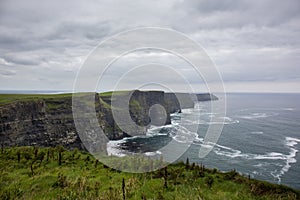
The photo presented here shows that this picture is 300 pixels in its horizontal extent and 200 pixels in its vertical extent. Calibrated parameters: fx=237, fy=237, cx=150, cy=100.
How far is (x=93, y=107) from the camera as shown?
89.8m

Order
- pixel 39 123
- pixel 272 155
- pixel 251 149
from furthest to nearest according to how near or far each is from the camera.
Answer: pixel 39 123
pixel 251 149
pixel 272 155

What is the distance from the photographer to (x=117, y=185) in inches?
514

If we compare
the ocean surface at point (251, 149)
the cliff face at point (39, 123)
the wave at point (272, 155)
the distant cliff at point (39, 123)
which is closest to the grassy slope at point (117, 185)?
the ocean surface at point (251, 149)

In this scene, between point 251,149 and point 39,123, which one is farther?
point 39,123

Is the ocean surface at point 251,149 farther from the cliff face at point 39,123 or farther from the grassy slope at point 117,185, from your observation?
the grassy slope at point 117,185

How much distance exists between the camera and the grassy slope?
1078 cm

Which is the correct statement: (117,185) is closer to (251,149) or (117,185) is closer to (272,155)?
(272,155)

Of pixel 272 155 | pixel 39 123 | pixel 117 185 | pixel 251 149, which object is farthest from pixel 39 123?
pixel 117 185

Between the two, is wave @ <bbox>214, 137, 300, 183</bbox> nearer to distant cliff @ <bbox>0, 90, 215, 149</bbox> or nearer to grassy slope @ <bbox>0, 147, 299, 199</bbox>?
distant cliff @ <bbox>0, 90, 215, 149</bbox>

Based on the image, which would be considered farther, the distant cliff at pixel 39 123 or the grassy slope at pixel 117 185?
the distant cliff at pixel 39 123

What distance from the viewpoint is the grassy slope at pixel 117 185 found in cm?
1078

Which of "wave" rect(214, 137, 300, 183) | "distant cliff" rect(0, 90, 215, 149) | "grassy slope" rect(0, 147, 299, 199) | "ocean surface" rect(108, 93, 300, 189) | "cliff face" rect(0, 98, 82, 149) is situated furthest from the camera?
"distant cliff" rect(0, 90, 215, 149)

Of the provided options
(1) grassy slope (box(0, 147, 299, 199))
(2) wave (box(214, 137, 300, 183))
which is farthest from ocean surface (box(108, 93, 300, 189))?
(1) grassy slope (box(0, 147, 299, 199))

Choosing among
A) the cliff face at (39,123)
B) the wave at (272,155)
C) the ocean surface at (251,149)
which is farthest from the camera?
the cliff face at (39,123)
